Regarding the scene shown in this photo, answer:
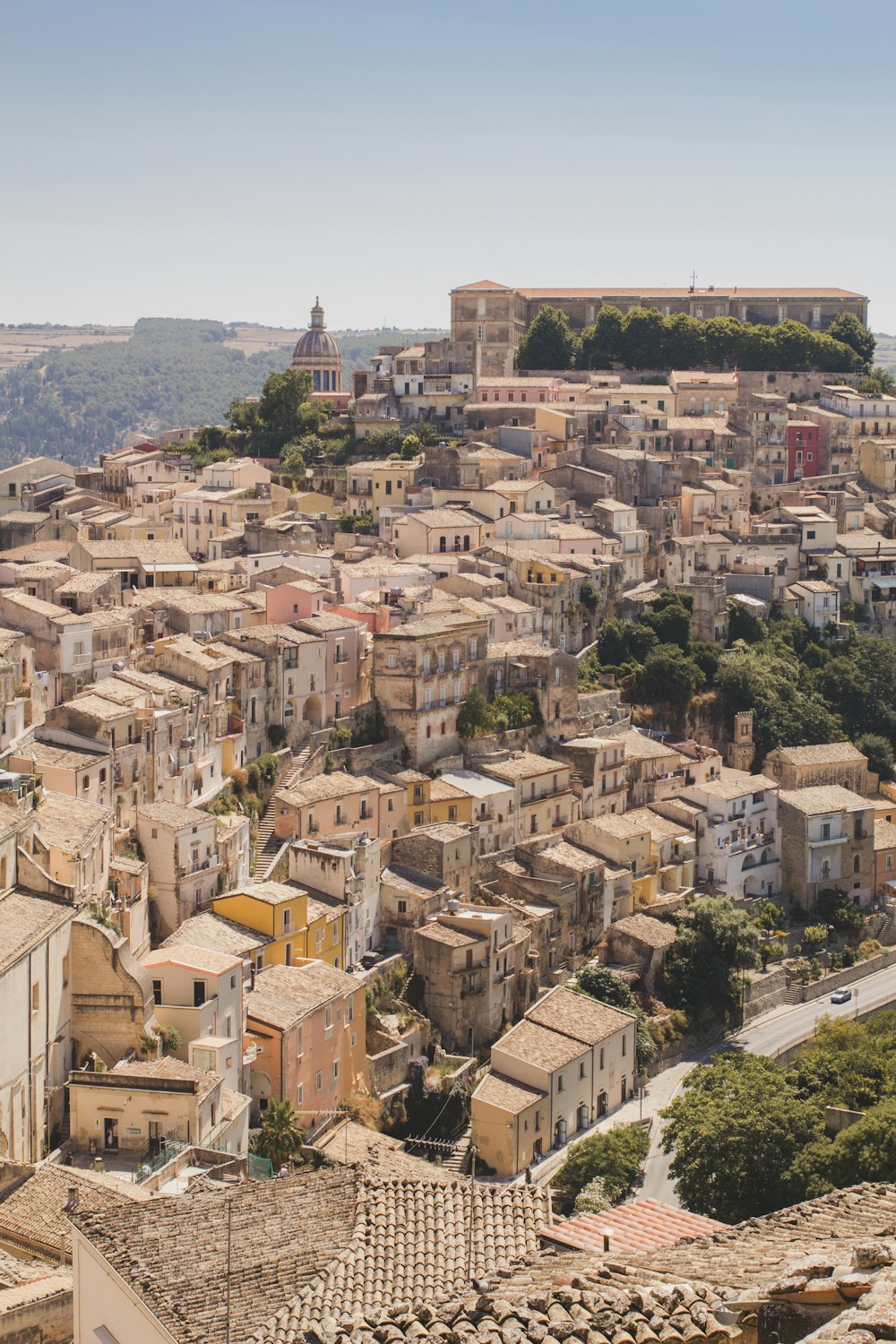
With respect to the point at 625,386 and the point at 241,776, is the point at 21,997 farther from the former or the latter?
the point at 625,386

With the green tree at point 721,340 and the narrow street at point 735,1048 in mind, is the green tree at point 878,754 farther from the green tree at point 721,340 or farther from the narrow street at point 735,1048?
the green tree at point 721,340

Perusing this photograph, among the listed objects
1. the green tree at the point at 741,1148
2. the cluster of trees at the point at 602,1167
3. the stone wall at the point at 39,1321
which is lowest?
the cluster of trees at the point at 602,1167

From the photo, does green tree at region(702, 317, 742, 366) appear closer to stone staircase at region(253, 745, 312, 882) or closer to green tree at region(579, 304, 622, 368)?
green tree at region(579, 304, 622, 368)

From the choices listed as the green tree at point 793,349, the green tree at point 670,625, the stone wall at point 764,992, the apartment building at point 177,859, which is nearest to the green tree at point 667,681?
the green tree at point 670,625

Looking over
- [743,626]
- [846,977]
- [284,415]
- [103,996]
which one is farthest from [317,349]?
[103,996]

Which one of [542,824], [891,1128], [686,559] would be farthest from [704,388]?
[891,1128]

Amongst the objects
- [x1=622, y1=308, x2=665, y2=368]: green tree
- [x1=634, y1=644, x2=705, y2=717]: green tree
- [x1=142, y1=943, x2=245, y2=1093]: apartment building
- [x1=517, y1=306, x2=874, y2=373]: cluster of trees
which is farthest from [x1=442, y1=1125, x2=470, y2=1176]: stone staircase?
[x1=622, y1=308, x2=665, y2=368]: green tree
